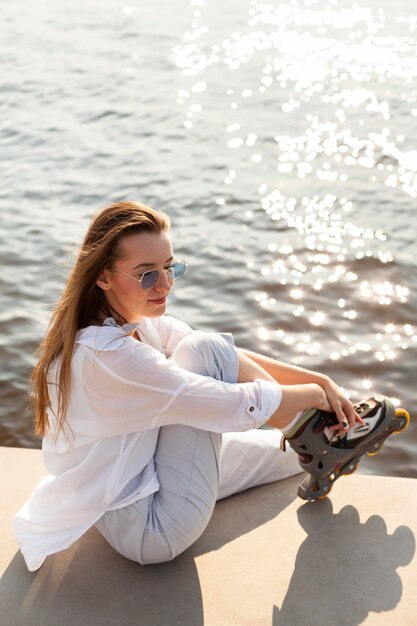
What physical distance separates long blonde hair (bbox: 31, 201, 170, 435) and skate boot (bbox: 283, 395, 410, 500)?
0.76 metres

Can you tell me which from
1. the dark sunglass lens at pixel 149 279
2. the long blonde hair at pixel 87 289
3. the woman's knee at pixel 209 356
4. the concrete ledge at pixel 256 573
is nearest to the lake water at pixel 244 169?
the long blonde hair at pixel 87 289

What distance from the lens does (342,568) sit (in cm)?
276

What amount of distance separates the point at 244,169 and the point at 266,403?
4.41 meters

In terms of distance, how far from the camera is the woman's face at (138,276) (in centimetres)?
260

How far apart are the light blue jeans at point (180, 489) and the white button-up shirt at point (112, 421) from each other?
1.8 inches

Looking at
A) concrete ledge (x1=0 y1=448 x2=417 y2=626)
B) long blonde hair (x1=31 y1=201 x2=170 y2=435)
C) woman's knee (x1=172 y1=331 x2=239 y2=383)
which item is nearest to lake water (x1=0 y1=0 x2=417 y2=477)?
long blonde hair (x1=31 y1=201 x2=170 y2=435)

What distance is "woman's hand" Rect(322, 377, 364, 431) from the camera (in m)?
2.90

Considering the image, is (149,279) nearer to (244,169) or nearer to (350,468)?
(350,468)

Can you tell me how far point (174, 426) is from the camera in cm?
266

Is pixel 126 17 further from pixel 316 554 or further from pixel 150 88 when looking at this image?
pixel 316 554

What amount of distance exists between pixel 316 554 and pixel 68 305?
44.0 inches

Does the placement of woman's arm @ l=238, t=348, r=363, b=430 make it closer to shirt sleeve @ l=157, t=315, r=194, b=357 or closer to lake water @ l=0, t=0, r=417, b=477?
shirt sleeve @ l=157, t=315, r=194, b=357

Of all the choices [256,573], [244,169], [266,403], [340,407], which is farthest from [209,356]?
[244,169]

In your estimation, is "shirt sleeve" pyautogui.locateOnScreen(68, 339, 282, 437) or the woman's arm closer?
"shirt sleeve" pyautogui.locateOnScreen(68, 339, 282, 437)
